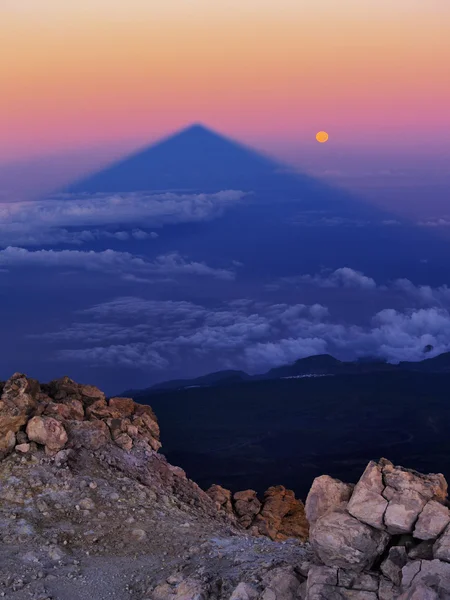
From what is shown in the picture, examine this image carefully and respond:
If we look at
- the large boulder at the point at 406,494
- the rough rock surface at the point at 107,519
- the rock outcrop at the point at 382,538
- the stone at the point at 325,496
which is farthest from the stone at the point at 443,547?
the rough rock surface at the point at 107,519

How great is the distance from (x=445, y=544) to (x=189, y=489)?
1026 cm

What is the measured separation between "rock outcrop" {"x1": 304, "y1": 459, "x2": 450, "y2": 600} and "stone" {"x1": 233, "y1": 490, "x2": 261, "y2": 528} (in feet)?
30.3

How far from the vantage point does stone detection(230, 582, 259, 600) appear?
15.1 m

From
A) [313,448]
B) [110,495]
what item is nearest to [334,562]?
[110,495]

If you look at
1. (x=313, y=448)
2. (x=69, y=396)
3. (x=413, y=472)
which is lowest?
(x=313, y=448)

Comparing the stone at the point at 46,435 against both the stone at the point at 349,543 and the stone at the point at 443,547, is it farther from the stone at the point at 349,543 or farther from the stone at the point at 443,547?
A: the stone at the point at 443,547

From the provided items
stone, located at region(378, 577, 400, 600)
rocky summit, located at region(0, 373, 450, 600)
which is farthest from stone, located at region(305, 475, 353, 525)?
stone, located at region(378, 577, 400, 600)

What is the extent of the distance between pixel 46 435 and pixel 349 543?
32.7ft

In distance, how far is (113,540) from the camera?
18938 mm

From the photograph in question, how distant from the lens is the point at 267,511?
83.4ft

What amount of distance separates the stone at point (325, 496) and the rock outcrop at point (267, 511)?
7.87 meters

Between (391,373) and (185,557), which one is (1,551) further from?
(391,373)

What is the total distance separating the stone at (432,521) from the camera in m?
14.5

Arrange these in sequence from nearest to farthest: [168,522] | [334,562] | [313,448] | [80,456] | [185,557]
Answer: [334,562] < [185,557] < [168,522] < [80,456] < [313,448]
